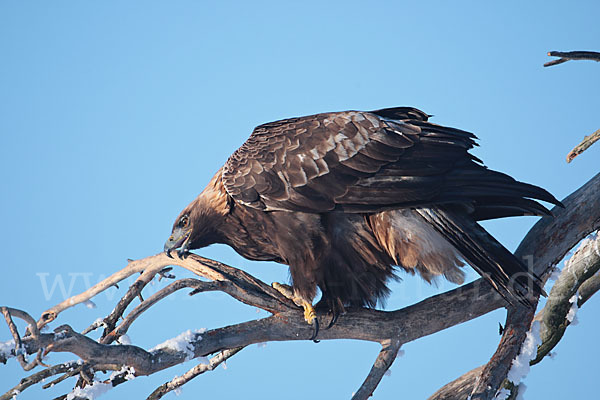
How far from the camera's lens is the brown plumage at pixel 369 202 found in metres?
3.81

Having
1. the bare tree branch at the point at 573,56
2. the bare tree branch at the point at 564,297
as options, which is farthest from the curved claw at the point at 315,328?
the bare tree branch at the point at 573,56

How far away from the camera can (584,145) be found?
4.49 meters

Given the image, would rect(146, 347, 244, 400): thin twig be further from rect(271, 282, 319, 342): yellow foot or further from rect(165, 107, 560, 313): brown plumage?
rect(165, 107, 560, 313): brown plumage

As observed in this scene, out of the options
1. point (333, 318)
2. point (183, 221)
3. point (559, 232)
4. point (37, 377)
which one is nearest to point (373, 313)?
point (333, 318)

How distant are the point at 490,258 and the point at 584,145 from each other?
4.63ft

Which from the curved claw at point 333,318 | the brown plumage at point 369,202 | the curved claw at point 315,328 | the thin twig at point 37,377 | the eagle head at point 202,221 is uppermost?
the eagle head at point 202,221

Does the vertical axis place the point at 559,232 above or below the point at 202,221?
below

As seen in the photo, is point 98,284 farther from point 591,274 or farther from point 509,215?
point 591,274

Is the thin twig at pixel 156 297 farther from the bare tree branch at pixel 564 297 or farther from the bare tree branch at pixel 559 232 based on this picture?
the bare tree branch at pixel 564 297

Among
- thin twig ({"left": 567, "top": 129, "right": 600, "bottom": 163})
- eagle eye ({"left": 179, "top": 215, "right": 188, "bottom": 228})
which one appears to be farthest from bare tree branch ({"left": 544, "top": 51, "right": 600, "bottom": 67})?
eagle eye ({"left": 179, "top": 215, "right": 188, "bottom": 228})

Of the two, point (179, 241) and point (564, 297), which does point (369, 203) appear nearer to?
point (179, 241)

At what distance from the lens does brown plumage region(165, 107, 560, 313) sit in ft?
12.5

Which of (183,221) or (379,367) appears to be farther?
(183,221)

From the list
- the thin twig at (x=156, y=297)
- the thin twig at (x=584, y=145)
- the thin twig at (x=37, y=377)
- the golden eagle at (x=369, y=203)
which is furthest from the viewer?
the thin twig at (x=584, y=145)
